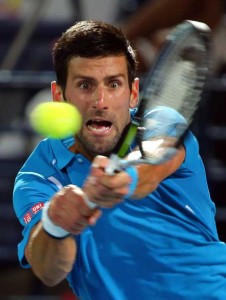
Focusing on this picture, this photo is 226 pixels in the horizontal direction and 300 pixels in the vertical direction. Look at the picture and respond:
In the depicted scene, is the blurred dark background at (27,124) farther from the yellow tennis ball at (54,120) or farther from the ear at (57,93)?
the ear at (57,93)

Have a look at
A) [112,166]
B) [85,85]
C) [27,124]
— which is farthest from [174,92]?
[27,124]

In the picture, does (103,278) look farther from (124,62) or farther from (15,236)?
(15,236)

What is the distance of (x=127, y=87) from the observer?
11.8 feet

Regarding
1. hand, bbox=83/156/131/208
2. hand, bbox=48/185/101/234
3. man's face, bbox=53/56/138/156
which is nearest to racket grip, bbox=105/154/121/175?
hand, bbox=83/156/131/208

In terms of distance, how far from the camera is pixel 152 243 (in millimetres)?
3518

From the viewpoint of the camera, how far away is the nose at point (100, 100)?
3454 mm

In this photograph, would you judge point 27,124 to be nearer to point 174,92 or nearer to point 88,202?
point 174,92

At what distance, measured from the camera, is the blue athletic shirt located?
11.5ft

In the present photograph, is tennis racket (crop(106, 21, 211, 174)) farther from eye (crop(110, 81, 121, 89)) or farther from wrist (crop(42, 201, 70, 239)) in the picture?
wrist (crop(42, 201, 70, 239))

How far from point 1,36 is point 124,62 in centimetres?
566

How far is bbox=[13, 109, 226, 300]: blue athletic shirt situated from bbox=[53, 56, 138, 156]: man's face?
0.24 meters

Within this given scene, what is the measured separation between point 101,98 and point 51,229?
630mm

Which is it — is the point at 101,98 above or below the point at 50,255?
above

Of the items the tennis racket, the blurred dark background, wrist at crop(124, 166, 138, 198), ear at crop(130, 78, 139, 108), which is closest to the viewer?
wrist at crop(124, 166, 138, 198)
